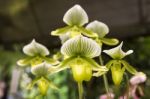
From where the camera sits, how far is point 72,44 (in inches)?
20.9

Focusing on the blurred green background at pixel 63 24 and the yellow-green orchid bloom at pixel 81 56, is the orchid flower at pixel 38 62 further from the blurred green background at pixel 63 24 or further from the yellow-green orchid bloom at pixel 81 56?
the blurred green background at pixel 63 24

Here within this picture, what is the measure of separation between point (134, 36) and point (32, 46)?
1198mm

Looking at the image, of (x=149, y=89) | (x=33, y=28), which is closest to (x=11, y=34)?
(x=33, y=28)

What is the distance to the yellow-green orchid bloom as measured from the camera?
1.73 feet

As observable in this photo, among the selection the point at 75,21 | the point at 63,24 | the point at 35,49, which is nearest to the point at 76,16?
the point at 75,21

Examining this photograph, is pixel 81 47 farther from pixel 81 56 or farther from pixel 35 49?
pixel 35 49

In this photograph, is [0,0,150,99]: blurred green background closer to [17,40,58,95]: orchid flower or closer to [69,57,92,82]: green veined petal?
[17,40,58,95]: orchid flower

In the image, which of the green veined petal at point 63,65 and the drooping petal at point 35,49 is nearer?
the green veined petal at point 63,65

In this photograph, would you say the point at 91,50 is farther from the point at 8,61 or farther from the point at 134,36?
the point at 8,61

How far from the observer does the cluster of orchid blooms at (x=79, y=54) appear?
53cm

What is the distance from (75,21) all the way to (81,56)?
63mm

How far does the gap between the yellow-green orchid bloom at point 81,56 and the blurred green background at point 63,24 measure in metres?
0.80

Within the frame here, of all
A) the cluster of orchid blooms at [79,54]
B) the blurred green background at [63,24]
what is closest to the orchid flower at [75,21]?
the cluster of orchid blooms at [79,54]

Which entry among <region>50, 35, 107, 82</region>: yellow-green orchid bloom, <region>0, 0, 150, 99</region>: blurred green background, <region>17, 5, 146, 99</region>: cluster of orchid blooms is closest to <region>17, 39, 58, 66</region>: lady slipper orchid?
<region>17, 5, 146, 99</region>: cluster of orchid blooms
